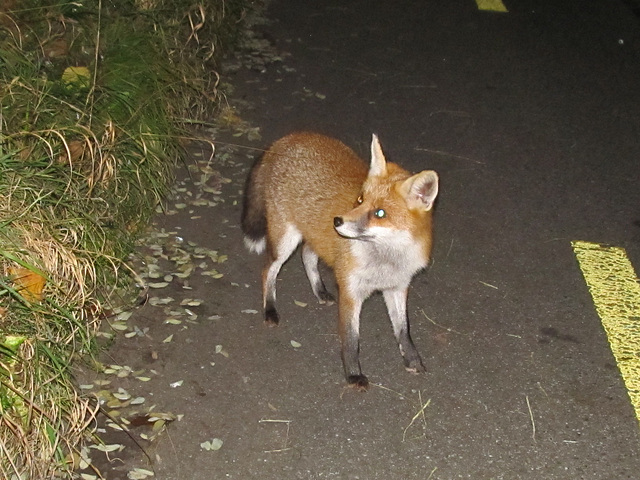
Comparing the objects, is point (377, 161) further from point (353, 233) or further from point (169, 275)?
point (169, 275)

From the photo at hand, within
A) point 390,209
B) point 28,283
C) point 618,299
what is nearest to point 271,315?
point 390,209

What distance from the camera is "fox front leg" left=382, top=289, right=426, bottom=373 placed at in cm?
499

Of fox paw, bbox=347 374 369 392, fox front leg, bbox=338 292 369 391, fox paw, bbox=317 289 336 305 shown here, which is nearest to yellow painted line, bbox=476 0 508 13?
fox paw, bbox=317 289 336 305

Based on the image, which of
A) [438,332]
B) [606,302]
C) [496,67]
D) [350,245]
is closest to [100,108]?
[350,245]

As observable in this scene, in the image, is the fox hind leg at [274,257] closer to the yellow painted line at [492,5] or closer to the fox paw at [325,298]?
the fox paw at [325,298]

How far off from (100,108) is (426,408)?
9.47 feet

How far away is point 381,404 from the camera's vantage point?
185 inches

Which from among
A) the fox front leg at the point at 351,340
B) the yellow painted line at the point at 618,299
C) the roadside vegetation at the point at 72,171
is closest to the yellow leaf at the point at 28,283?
the roadside vegetation at the point at 72,171

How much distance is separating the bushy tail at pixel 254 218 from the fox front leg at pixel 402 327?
3.10ft

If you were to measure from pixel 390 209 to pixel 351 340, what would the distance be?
2.54 ft

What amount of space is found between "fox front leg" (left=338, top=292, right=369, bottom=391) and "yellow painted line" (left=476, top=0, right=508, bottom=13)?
648 cm

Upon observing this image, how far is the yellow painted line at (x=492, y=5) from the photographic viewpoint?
34.2 ft

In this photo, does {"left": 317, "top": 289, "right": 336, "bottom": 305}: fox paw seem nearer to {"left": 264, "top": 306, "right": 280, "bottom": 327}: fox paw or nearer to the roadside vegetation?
{"left": 264, "top": 306, "right": 280, "bottom": 327}: fox paw

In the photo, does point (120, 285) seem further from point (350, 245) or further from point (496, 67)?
point (496, 67)
